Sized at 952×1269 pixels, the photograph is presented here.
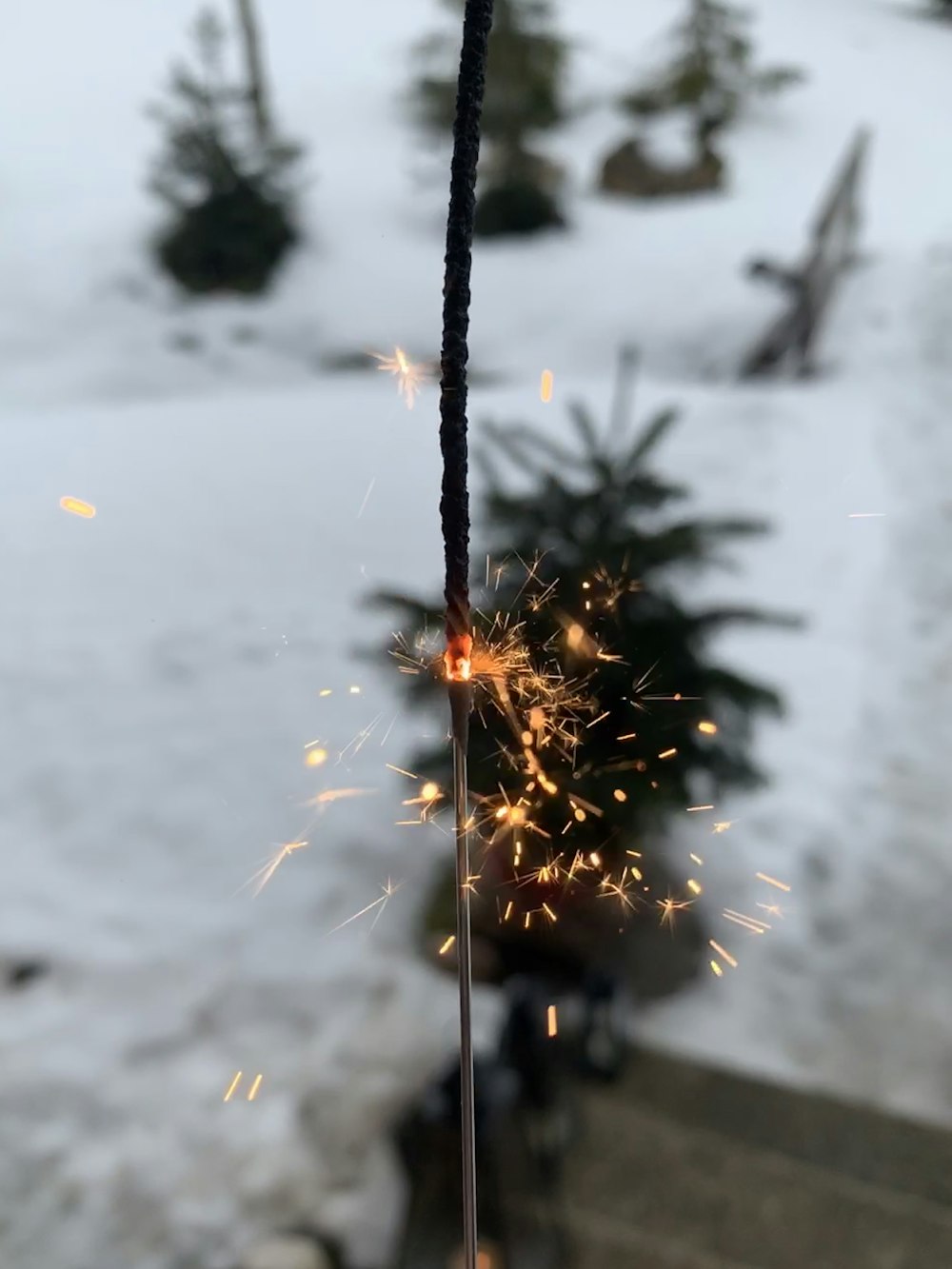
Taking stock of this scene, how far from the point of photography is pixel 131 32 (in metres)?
6.81

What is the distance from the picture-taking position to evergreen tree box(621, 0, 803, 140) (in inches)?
215

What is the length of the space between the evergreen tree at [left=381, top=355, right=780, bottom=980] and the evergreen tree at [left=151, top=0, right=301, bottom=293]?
344 centimetres

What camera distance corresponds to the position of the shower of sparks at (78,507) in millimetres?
3129

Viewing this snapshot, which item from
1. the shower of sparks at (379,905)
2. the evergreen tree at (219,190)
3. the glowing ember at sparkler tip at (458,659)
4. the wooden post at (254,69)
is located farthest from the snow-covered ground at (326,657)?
the glowing ember at sparkler tip at (458,659)

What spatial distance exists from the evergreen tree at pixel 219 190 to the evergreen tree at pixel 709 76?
7.92ft

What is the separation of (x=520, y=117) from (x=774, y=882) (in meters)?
4.40

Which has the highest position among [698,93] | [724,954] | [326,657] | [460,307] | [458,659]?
[698,93]

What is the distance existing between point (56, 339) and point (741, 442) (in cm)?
306

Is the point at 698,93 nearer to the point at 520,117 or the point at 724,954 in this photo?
the point at 520,117

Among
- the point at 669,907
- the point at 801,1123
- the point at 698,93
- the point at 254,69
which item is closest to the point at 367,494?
the point at 669,907

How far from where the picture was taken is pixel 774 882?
203 cm

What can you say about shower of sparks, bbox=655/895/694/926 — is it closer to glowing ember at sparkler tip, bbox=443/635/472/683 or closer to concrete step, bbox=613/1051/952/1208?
concrete step, bbox=613/1051/952/1208

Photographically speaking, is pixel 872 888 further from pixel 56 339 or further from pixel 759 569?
pixel 56 339

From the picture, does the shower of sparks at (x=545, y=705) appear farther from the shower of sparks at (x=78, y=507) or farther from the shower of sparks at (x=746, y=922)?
the shower of sparks at (x=78, y=507)
